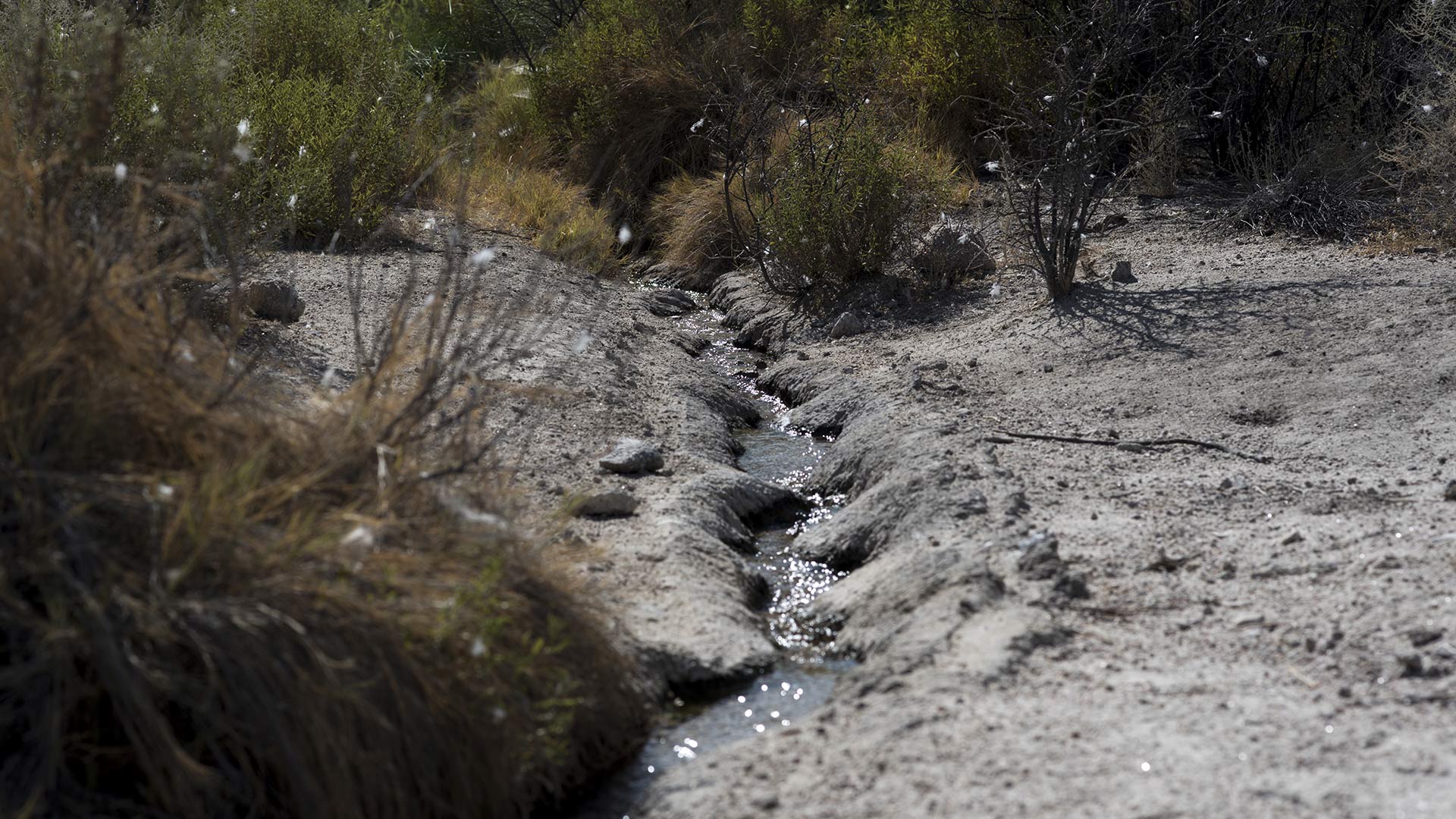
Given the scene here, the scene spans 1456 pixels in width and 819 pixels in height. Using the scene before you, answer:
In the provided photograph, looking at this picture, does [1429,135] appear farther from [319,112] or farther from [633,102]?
[319,112]

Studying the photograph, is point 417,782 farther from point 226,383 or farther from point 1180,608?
point 1180,608

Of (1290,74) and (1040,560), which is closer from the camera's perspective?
(1040,560)

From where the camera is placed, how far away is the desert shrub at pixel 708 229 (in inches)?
363

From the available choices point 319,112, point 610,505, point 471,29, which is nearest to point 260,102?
point 319,112

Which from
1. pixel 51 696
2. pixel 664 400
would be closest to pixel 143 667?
pixel 51 696

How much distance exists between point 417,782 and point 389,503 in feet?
1.95

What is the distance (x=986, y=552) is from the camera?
401 centimetres

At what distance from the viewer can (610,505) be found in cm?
462

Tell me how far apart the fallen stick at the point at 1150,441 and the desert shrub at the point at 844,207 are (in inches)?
109

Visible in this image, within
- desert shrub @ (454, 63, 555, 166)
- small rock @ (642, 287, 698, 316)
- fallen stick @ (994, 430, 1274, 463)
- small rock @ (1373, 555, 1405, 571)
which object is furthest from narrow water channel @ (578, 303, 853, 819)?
desert shrub @ (454, 63, 555, 166)

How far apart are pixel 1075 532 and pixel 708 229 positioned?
569 centimetres

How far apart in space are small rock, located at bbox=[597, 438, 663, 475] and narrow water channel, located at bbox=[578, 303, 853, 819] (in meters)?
0.52

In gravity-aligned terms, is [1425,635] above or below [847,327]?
above

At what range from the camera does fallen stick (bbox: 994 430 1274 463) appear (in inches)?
193
